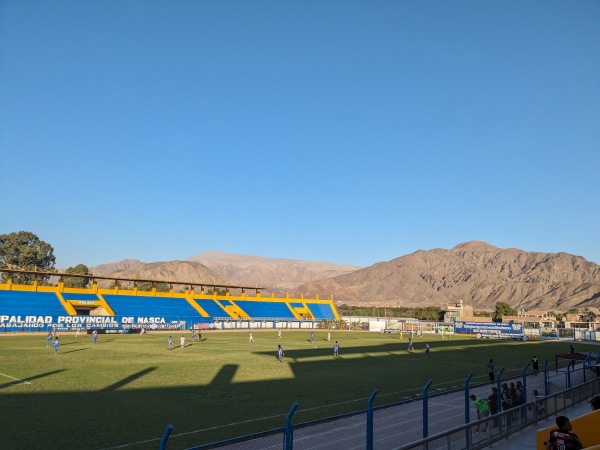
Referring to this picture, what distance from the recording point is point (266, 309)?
105m

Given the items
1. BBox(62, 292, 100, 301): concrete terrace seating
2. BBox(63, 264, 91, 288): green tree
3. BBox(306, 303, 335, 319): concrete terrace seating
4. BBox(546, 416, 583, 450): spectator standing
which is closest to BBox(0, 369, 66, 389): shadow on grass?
BBox(546, 416, 583, 450): spectator standing

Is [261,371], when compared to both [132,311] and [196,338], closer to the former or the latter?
[196,338]

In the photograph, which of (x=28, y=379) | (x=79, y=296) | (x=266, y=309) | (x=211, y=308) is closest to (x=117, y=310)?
(x=79, y=296)

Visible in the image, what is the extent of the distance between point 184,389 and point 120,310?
60.2m

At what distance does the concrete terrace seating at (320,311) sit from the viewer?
11568 cm

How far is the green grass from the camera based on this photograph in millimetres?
15672

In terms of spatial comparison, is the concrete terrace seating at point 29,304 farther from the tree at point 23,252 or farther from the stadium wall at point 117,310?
the tree at point 23,252

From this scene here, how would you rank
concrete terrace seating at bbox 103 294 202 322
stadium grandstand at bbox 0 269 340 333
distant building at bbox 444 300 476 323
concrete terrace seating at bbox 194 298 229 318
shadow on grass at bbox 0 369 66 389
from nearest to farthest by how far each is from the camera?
shadow on grass at bbox 0 369 66 389 < stadium grandstand at bbox 0 269 340 333 < concrete terrace seating at bbox 103 294 202 322 < concrete terrace seating at bbox 194 298 229 318 < distant building at bbox 444 300 476 323

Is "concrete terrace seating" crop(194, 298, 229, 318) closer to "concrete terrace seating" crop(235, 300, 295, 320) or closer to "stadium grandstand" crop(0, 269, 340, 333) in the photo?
"stadium grandstand" crop(0, 269, 340, 333)

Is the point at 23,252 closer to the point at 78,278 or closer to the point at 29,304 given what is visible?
the point at 78,278

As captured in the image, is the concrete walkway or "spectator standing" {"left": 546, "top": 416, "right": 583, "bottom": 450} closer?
"spectator standing" {"left": 546, "top": 416, "right": 583, "bottom": 450}

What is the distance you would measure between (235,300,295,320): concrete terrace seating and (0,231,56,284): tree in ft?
231

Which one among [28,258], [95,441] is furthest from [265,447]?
[28,258]

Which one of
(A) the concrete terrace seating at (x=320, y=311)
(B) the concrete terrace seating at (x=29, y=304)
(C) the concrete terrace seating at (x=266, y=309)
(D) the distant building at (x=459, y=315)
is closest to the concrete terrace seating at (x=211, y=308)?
(C) the concrete terrace seating at (x=266, y=309)
